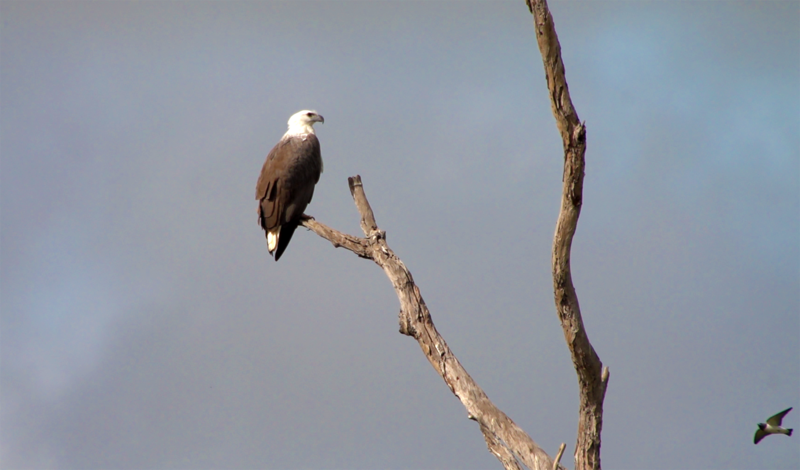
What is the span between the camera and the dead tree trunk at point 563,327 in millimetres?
4137

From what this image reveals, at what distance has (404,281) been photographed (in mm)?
5953

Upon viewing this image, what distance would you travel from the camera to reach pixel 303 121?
10.5m

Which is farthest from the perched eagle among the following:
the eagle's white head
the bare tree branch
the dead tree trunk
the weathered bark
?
the weathered bark

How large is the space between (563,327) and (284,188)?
16.2ft

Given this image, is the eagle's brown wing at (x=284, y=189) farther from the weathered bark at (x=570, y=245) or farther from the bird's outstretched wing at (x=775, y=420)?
the bird's outstretched wing at (x=775, y=420)

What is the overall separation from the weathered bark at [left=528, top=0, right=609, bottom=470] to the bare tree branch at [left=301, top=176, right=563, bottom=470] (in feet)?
1.52

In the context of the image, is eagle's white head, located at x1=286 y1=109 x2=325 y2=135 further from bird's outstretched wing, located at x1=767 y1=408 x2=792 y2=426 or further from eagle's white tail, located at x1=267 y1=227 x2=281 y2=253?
bird's outstretched wing, located at x1=767 y1=408 x2=792 y2=426

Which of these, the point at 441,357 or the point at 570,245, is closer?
the point at 570,245

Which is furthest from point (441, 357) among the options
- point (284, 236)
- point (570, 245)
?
point (284, 236)

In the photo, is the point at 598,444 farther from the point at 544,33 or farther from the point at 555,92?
the point at 544,33

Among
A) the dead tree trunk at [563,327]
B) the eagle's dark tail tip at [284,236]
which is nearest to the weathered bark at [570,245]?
the dead tree trunk at [563,327]

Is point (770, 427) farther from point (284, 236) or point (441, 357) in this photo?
point (284, 236)

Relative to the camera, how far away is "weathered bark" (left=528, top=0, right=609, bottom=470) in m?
4.10

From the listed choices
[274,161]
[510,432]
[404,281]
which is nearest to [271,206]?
[274,161]
